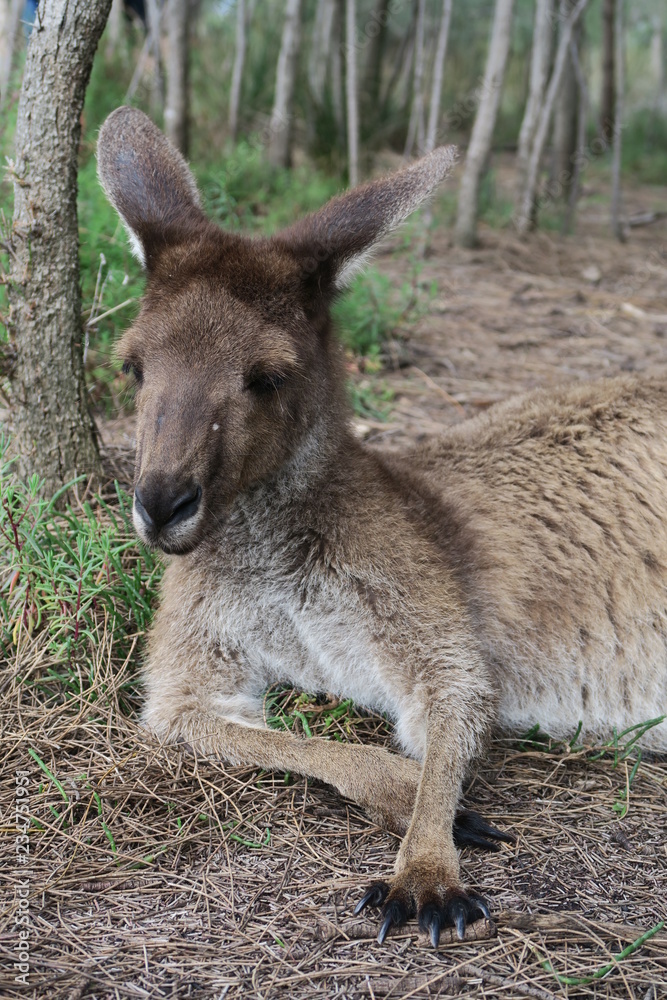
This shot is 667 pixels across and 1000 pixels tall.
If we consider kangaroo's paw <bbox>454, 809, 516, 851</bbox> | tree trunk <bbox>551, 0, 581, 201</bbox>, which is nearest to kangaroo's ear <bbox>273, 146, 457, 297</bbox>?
kangaroo's paw <bbox>454, 809, 516, 851</bbox>

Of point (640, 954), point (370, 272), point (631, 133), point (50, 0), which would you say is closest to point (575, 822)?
point (640, 954)

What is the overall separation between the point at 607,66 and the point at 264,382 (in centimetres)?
1283

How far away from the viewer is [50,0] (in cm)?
329

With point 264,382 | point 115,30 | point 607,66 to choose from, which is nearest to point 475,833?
point 264,382

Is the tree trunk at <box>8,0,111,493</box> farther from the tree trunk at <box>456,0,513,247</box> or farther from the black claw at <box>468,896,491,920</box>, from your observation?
the tree trunk at <box>456,0,513,247</box>

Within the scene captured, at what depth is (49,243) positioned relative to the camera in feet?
11.2

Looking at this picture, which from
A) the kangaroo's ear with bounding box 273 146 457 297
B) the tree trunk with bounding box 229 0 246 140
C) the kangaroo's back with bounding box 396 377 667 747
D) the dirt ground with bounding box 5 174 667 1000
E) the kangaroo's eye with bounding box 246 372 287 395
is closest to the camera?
the dirt ground with bounding box 5 174 667 1000

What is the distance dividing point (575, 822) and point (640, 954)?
23.0 inches

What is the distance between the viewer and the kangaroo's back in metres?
3.22

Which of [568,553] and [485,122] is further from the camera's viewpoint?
[485,122]

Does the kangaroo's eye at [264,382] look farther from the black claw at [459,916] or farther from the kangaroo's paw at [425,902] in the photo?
the black claw at [459,916]

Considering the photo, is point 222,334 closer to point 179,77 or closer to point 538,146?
point 179,77

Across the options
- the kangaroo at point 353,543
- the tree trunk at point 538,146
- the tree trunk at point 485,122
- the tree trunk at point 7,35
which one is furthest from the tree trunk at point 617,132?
the kangaroo at point 353,543

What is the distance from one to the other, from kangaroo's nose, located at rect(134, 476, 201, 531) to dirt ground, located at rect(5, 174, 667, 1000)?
2.78 feet
